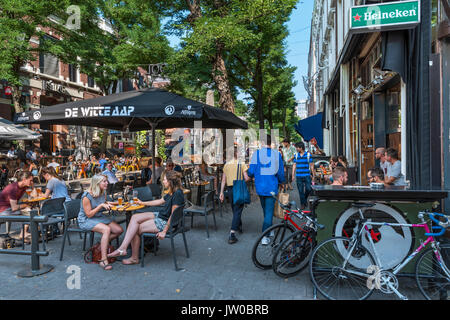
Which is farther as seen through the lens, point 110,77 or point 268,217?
point 110,77

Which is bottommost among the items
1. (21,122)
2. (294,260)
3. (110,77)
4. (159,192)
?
(294,260)

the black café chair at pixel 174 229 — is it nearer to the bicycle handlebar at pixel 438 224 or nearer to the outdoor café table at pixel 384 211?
the outdoor café table at pixel 384 211

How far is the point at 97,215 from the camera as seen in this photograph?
16.8ft

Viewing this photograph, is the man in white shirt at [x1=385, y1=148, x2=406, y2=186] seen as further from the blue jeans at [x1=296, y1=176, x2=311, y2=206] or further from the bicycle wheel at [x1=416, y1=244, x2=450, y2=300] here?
the blue jeans at [x1=296, y1=176, x2=311, y2=206]

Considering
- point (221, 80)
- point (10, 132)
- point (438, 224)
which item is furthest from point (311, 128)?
point (438, 224)

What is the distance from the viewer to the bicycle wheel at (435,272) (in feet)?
11.7

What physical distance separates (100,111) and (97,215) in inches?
80.6

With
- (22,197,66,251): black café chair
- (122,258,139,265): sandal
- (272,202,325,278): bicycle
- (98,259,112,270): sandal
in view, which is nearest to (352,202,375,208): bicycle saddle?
(272,202,325,278): bicycle
